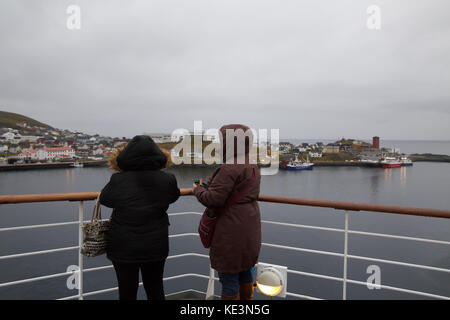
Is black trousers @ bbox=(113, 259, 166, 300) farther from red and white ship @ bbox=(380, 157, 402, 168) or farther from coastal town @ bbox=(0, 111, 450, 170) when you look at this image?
red and white ship @ bbox=(380, 157, 402, 168)

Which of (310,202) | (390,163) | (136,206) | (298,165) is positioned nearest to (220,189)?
(136,206)

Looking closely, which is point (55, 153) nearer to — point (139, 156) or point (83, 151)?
point (83, 151)

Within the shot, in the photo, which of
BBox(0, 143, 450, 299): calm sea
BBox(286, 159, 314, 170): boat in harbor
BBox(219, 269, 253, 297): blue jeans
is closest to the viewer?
BBox(219, 269, 253, 297): blue jeans

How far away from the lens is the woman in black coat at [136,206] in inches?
51.4

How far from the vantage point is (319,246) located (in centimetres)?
1727

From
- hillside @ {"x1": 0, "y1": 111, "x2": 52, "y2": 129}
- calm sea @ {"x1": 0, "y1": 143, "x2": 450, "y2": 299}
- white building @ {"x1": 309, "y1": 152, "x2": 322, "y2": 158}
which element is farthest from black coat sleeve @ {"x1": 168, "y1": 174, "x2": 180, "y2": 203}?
hillside @ {"x1": 0, "y1": 111, "x2": 52, "y2": 129}

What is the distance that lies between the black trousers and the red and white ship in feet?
207

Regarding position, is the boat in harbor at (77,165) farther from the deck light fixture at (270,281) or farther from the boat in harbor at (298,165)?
the deck light fixture at (270,281)

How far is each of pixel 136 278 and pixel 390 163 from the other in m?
63.6

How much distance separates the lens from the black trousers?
53.3 inches

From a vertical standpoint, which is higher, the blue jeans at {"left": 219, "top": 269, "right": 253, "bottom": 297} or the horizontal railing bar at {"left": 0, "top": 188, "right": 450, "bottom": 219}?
the horizontal railing bar at {"left": 0, "top": 188, "right": 450, "bottom": 219}
